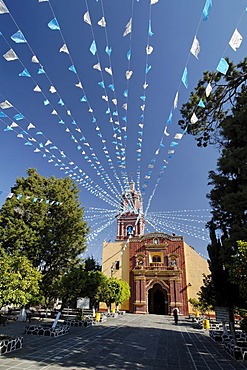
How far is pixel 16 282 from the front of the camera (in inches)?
308

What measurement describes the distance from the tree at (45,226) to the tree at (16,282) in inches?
300

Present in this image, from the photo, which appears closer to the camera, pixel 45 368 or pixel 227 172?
pixel 45 368

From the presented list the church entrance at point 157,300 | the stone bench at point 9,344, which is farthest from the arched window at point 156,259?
the stone bench at point 9,344

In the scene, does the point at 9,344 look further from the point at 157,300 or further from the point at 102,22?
the point at 157,300

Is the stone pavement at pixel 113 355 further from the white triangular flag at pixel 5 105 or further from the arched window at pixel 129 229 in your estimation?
the arched window at pixel 129 229

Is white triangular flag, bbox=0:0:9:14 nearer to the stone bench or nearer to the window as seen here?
the stone bench

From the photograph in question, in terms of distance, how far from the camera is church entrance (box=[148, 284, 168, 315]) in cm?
2817

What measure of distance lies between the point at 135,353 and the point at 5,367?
13.6 ft

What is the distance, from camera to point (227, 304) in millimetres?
10312

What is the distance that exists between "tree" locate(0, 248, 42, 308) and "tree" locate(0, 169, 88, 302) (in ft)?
25.0

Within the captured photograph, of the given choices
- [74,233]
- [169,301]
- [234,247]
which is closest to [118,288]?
[74,233]

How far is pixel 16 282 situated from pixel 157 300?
2519 centimetres

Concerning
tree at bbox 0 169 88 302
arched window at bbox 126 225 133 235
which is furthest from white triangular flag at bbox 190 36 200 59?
arched window at bbox 126 225 133 235

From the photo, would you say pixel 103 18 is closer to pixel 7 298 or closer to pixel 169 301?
pixel 7 298
